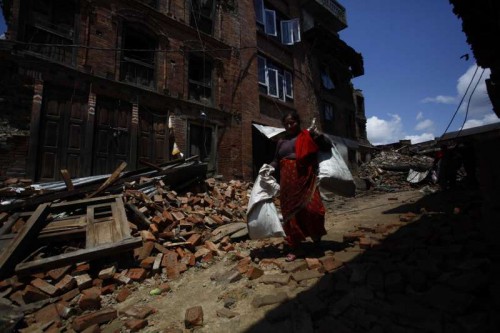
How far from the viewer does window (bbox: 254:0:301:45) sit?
13.4m

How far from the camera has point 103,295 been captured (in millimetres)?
3211

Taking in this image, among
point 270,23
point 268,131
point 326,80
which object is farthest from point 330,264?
point 326,80

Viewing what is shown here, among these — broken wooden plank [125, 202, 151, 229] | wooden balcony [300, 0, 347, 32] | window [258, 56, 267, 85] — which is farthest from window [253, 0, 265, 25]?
broken wooden plank [125, 202, 151, 229]

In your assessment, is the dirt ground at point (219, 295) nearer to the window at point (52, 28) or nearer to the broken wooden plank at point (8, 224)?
the broken wooden plank at point (8, 224)

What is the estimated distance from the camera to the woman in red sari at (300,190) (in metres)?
3.43

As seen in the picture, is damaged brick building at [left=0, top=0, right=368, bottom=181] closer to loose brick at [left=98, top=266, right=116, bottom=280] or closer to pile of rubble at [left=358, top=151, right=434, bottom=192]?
loose brick at [left=98, top=266, right=116, bottom=280]

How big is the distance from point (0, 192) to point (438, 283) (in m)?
6.93

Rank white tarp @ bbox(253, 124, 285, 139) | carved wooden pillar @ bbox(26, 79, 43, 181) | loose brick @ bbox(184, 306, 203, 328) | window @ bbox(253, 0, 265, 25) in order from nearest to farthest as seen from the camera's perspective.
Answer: loose brick @ bbox(184, 306, 203, 328) → carved wooden pillar @ bbox(26, 79, 43, 181) → white tarp @ bbox(253, 124, 285, 139) → window @ bbox(253, 0, 265, 25)

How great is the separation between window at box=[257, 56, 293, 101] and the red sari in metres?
10.0

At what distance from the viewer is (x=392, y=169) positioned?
16484 mm

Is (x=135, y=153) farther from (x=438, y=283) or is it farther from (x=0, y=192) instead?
(x=438, y=283)

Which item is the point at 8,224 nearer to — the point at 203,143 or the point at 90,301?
the point at 90,301

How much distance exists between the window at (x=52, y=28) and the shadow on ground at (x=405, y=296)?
851cm

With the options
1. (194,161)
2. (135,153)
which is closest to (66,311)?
(194,161)
